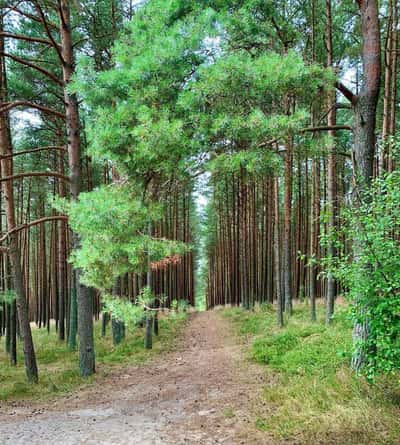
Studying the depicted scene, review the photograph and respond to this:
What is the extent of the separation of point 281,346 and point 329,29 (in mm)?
7170

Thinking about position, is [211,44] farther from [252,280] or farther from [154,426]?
[252,280]

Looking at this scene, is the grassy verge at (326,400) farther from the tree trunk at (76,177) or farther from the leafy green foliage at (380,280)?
the tree trunk at (76,177)

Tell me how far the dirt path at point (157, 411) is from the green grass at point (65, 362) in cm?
84

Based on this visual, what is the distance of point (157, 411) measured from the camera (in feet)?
17.4

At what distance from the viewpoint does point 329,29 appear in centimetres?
788

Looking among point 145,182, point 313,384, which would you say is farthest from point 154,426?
point 145,182

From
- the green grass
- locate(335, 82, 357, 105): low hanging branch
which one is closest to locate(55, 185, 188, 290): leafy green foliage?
the green grass

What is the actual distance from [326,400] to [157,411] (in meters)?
2.50

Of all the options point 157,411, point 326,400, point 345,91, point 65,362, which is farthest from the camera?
point 65,362

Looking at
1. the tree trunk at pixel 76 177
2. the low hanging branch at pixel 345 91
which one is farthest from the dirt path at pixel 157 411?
the low hanging branch at pixel 345 91

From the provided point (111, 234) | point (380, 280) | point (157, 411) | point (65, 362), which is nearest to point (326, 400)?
point (380, 280)

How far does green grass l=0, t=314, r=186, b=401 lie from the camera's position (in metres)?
7.29

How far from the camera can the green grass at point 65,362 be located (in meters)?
7.29

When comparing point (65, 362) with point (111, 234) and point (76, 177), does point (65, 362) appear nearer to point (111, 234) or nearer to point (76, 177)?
point (76, 177)
